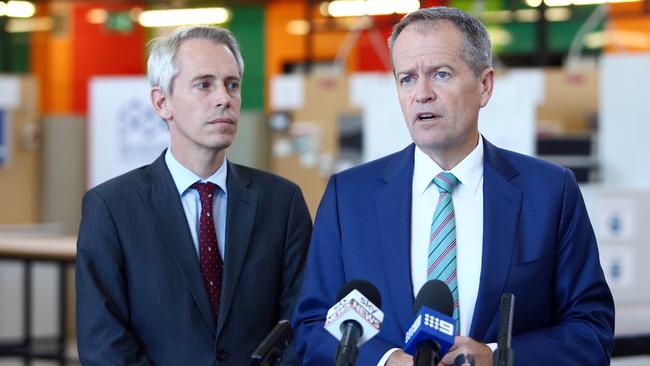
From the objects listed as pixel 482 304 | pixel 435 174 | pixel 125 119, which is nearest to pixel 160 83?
pixel 435 174

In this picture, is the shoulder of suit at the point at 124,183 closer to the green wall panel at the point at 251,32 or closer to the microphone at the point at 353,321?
the microphone at the point at 353,321

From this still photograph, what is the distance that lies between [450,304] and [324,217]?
1.66ft

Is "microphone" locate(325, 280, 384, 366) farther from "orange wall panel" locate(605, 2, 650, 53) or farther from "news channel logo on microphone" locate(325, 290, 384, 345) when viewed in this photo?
"orange wall panel" locate(605, 2, 650, 53)

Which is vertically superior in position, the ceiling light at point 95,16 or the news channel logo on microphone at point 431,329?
the ceiling light at point 95,16

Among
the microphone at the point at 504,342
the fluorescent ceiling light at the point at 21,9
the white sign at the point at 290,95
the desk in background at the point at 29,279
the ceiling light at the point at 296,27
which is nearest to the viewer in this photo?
the microphone at the point at 504,342

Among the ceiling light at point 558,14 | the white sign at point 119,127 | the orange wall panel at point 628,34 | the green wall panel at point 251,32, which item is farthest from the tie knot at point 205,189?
the green wall panel at point 251,32

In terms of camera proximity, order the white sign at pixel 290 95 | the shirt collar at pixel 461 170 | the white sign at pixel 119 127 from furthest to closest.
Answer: the white sign at pixel 290 95
the white sign at pixel 119 127
the shirt collar at pixel 461 170

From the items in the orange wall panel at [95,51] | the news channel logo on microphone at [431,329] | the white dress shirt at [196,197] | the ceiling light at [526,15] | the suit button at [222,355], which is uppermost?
the ceiling light at [526,15]

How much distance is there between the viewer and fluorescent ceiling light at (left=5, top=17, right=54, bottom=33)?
14.5 meters

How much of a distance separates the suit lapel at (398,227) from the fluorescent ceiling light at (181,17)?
13.0 metres

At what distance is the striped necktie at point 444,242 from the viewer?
1.88 metres

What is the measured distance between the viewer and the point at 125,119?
26.1 feet

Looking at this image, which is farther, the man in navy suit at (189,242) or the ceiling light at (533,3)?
the ceiling light at (533,3)

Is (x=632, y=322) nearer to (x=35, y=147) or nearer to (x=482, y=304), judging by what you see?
(x=482, y=304)
